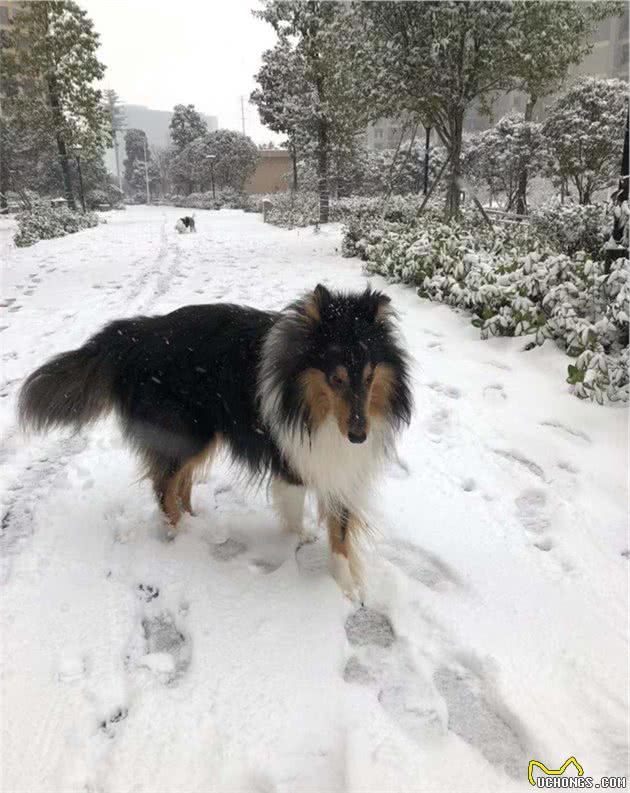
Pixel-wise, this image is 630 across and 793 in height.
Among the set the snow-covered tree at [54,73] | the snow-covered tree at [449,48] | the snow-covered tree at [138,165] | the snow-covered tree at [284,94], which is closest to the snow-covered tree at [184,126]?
the snow-covered tree at [138,165]

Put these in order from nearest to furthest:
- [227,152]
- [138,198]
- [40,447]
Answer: [40,447] → [227,152] → [138,198]

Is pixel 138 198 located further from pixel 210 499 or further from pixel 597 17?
pixel 210 499

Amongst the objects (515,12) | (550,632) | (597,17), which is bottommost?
(550,632)

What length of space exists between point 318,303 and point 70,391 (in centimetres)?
146

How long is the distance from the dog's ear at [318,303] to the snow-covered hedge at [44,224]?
16034 millimetres

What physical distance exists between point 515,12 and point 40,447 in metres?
10.8

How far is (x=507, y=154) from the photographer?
19.8m

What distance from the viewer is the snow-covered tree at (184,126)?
51406mm

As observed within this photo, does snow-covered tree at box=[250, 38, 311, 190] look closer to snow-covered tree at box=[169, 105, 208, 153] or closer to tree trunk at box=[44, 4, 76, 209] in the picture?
tree trunk at box=[44, 4, 76, 209]

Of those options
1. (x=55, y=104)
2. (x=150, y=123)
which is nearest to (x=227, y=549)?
(x=55, y=104)

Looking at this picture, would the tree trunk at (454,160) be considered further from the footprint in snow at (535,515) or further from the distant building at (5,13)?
the distant building at (5,13)

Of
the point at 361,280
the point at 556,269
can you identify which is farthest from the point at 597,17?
the point at 556,269

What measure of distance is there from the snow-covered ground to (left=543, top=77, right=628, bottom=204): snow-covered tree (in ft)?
54.5

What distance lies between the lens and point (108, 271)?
407 inches
